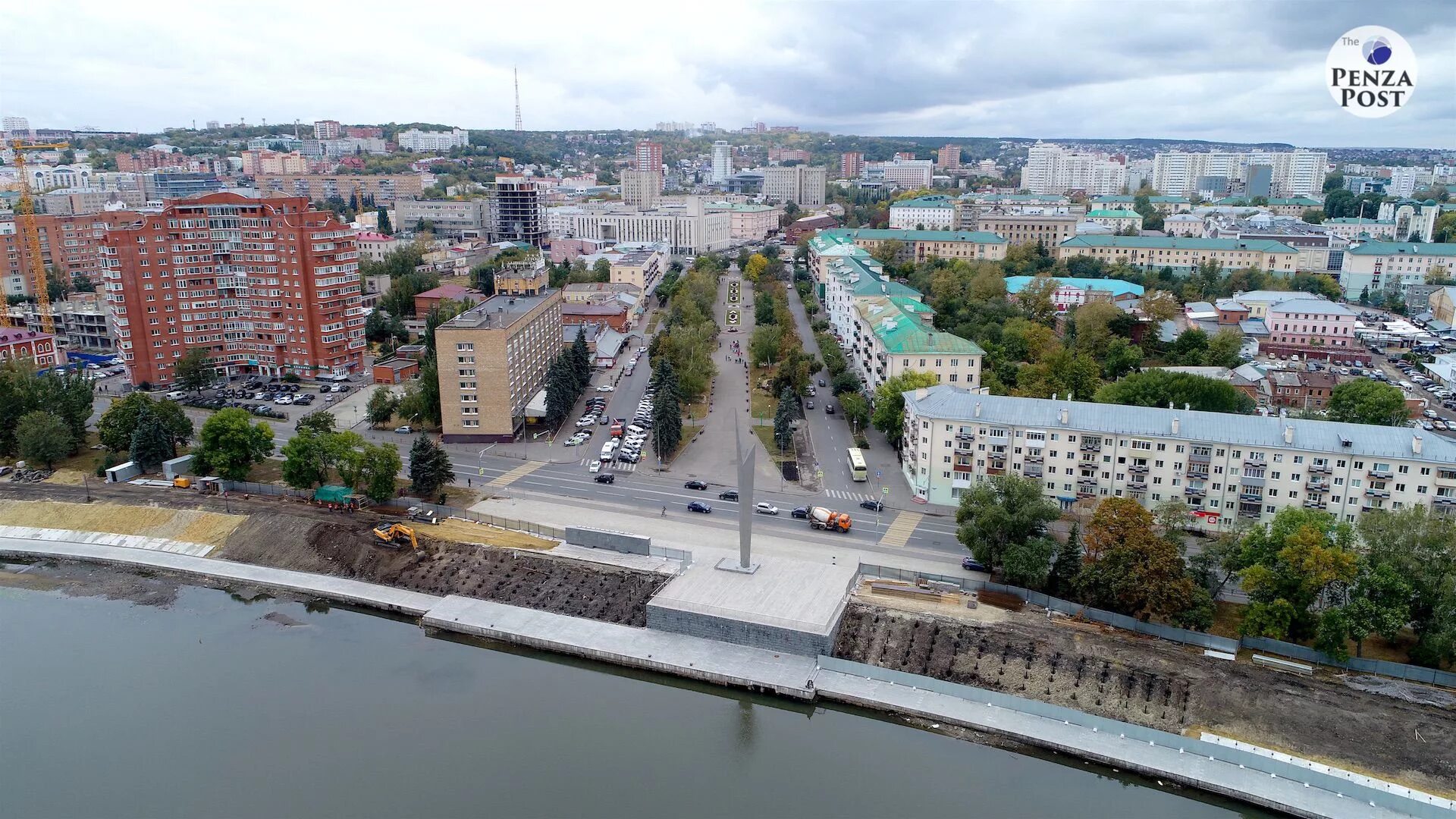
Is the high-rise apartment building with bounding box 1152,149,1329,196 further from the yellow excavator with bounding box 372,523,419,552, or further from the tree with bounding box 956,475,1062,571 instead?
the yellow excavator with bounding box 372,523,419,552

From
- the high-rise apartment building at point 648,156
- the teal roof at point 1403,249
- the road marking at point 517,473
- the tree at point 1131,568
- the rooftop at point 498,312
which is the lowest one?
the road marking at point 517,473

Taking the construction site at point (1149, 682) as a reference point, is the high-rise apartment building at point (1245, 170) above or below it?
above

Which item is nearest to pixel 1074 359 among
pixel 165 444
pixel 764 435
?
pixel 764 435

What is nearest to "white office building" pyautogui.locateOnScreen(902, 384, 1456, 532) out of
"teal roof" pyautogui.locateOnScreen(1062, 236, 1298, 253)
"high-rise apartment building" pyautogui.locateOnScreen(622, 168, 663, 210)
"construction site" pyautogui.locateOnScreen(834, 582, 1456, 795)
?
"construction site" pyautogui.locateOnScreen(834, 582, 1456, 795)

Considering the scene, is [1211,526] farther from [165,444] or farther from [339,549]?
[165,444]

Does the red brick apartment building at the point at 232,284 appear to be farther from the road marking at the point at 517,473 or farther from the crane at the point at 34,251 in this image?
the road marking at the point at 517,473

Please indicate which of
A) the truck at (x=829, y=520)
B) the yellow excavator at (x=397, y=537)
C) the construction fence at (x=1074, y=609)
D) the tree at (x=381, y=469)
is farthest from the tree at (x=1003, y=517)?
the tree at (x=381, y=469)

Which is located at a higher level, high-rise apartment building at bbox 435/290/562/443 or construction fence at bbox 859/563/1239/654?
high-rise apartment building at bbox 435/290/562/443

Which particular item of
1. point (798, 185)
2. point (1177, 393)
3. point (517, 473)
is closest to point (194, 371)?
point (517, 473)
